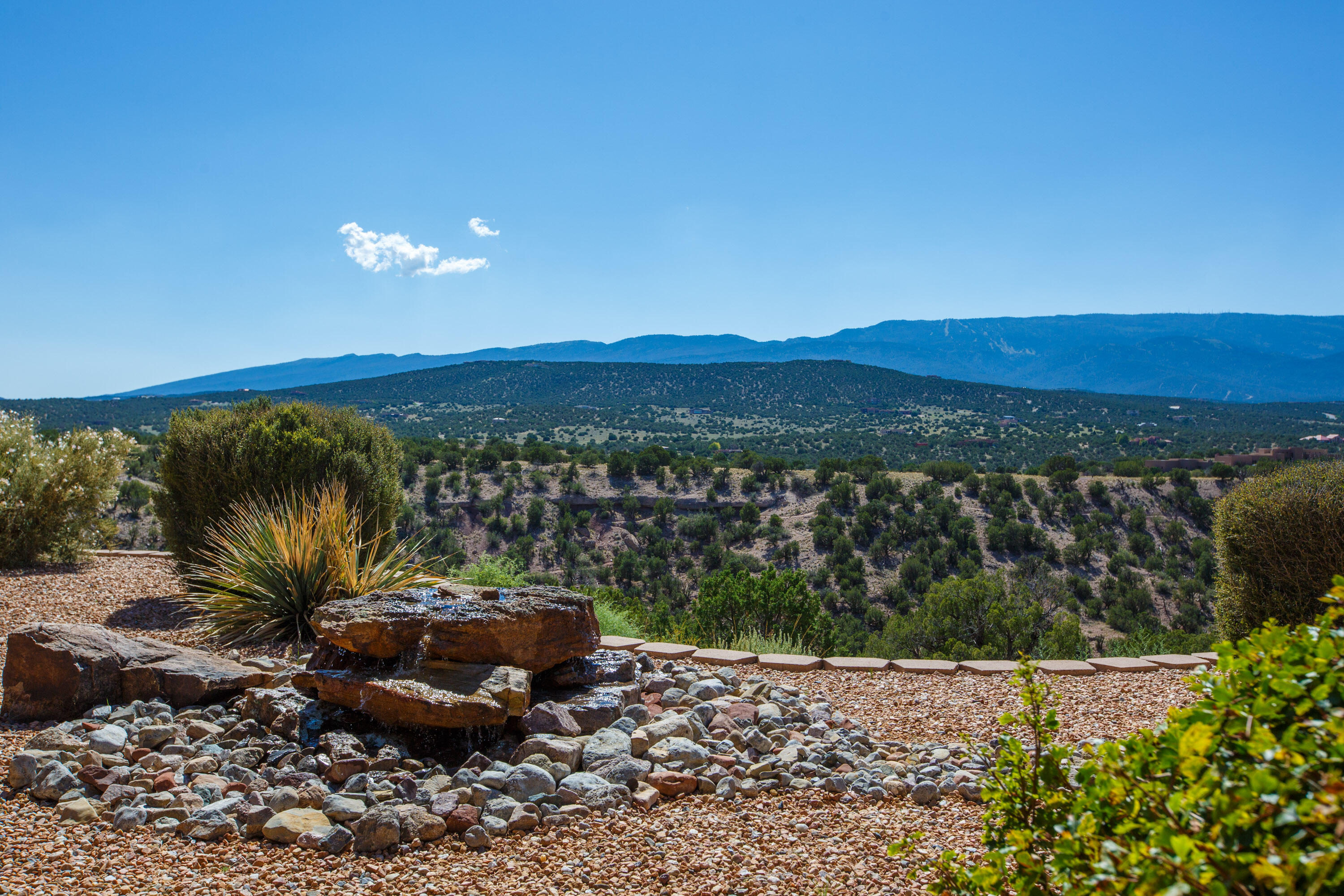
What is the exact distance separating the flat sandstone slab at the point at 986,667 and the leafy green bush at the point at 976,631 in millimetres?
2353

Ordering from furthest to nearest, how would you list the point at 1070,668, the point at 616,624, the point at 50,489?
the point at 50,489
the point at 616,624
the point at 1070,668

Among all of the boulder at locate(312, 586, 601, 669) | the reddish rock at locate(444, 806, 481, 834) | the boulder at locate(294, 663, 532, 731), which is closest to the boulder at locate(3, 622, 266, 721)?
the boulder at locate(294, 663, 532, 731)

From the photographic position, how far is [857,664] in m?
6.37

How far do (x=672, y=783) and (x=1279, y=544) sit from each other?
20.8 feet

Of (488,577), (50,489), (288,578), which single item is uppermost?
(50,489)

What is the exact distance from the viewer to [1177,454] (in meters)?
40.2

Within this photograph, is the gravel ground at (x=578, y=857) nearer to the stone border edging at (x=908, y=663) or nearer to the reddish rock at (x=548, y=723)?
the reddish rock at (x=548, y=723)

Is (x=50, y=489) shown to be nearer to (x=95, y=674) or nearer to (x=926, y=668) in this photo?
(x=95, y=674)

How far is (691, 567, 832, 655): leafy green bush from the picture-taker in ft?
28.0

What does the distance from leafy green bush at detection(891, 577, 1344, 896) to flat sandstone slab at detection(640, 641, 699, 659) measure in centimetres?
459

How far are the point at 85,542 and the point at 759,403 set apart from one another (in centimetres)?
6397

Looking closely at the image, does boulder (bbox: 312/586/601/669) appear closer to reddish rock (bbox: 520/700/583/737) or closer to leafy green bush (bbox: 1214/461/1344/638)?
reddish rock (bbox: 520/700/583/737)

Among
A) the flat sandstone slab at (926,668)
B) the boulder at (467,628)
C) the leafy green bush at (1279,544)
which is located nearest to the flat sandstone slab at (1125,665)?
the flat sandstone slab at (926,668)

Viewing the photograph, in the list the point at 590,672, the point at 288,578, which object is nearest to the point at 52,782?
the point at 590,672
